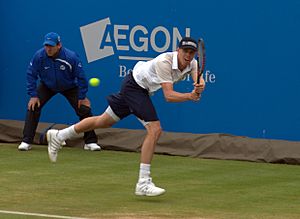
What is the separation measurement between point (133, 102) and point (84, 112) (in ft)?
12.8

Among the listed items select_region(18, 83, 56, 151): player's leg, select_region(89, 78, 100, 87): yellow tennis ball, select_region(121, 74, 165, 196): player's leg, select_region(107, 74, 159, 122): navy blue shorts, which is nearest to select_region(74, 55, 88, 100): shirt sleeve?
select_region(89, 78, 100, 87): yellow tennis ball

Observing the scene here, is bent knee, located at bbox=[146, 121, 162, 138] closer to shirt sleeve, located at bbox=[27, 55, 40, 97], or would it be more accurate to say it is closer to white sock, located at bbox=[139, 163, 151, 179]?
white sock, located at bbox=[139, 163, 151, 179]

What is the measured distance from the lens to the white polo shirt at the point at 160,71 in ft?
31.1

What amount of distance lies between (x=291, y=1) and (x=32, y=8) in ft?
13.0

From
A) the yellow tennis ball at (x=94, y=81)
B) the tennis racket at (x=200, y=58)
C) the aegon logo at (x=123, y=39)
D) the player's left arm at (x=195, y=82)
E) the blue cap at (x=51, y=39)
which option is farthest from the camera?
the aegon logo at (x=123, y=39)

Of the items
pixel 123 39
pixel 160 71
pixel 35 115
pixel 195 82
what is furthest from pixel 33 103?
pixel 195 82

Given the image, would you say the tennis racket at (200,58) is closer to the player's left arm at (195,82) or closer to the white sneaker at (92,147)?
the player's left arm at (195,82)

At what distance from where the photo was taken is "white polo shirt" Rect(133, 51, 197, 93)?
9.47 m

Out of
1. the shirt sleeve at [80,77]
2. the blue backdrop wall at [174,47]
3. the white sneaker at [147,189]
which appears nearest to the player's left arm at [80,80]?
the shirt sleeve at [80,77]

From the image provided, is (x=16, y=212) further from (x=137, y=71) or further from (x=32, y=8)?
(x=32, y=8)

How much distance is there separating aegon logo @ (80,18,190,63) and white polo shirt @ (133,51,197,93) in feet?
12.3

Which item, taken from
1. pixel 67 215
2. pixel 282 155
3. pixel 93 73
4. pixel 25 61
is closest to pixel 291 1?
pixel 282 155

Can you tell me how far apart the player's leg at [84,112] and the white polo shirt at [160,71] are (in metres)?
3.72

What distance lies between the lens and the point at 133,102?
382 inches
